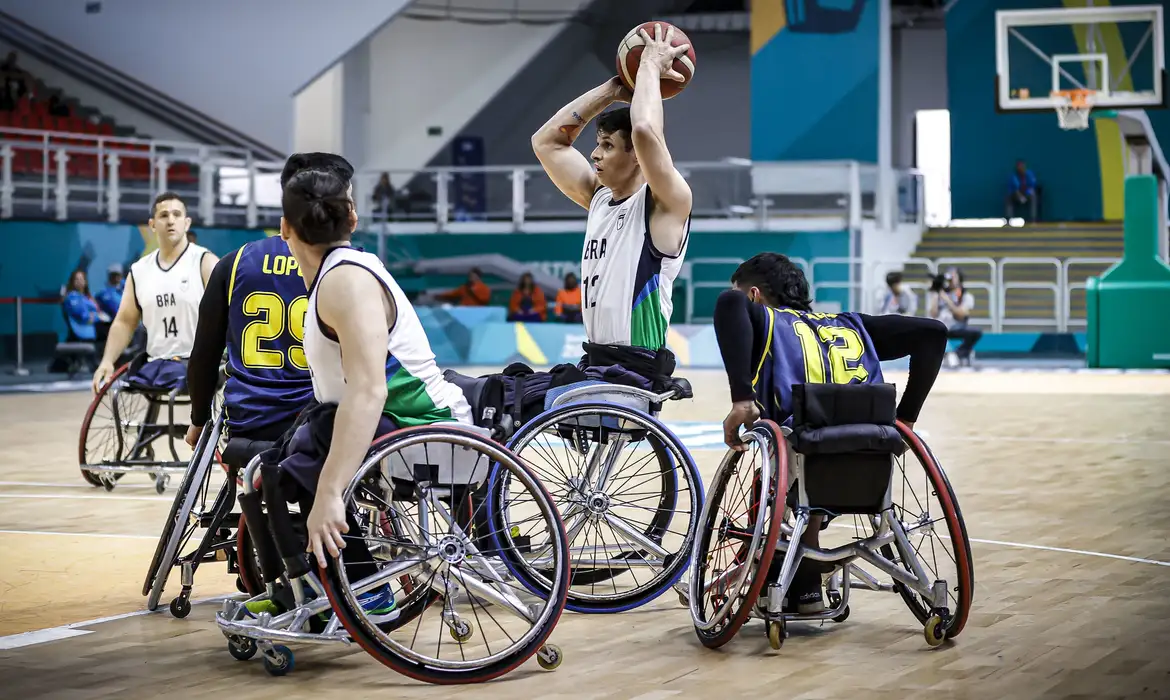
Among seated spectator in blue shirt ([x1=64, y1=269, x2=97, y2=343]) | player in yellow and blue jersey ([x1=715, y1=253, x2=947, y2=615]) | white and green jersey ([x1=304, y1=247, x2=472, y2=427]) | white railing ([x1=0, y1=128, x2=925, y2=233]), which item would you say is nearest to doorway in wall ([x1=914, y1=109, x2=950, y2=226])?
white railing ([x1=0, y1=128, x2=925, y2=233])

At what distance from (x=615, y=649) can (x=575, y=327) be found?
54.0 ft

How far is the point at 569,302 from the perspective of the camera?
21906mm

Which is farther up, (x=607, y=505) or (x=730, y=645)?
(x=607, y=505)

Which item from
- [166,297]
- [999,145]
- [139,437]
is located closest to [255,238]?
[139,437]

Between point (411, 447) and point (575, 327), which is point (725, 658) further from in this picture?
point (575, 327)

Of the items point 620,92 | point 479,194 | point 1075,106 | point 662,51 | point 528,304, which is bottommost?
point 528,304

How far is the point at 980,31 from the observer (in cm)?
3212

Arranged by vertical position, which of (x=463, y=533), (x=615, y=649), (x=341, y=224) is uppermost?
(x=341, y=224)

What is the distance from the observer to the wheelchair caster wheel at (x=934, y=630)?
4805 mm

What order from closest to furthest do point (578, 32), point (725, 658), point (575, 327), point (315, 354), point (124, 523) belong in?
1. point (315, 354)
2. point (725, 658)
3. point (124, 523)
4. point (575, 327)
5. point (578, 32)

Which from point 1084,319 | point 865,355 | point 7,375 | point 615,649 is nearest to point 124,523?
point 615,649

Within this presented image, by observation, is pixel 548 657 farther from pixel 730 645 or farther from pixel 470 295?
pixel 470 295

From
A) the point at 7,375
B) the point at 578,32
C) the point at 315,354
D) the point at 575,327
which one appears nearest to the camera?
the point at 315,354

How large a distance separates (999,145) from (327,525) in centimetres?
2990
